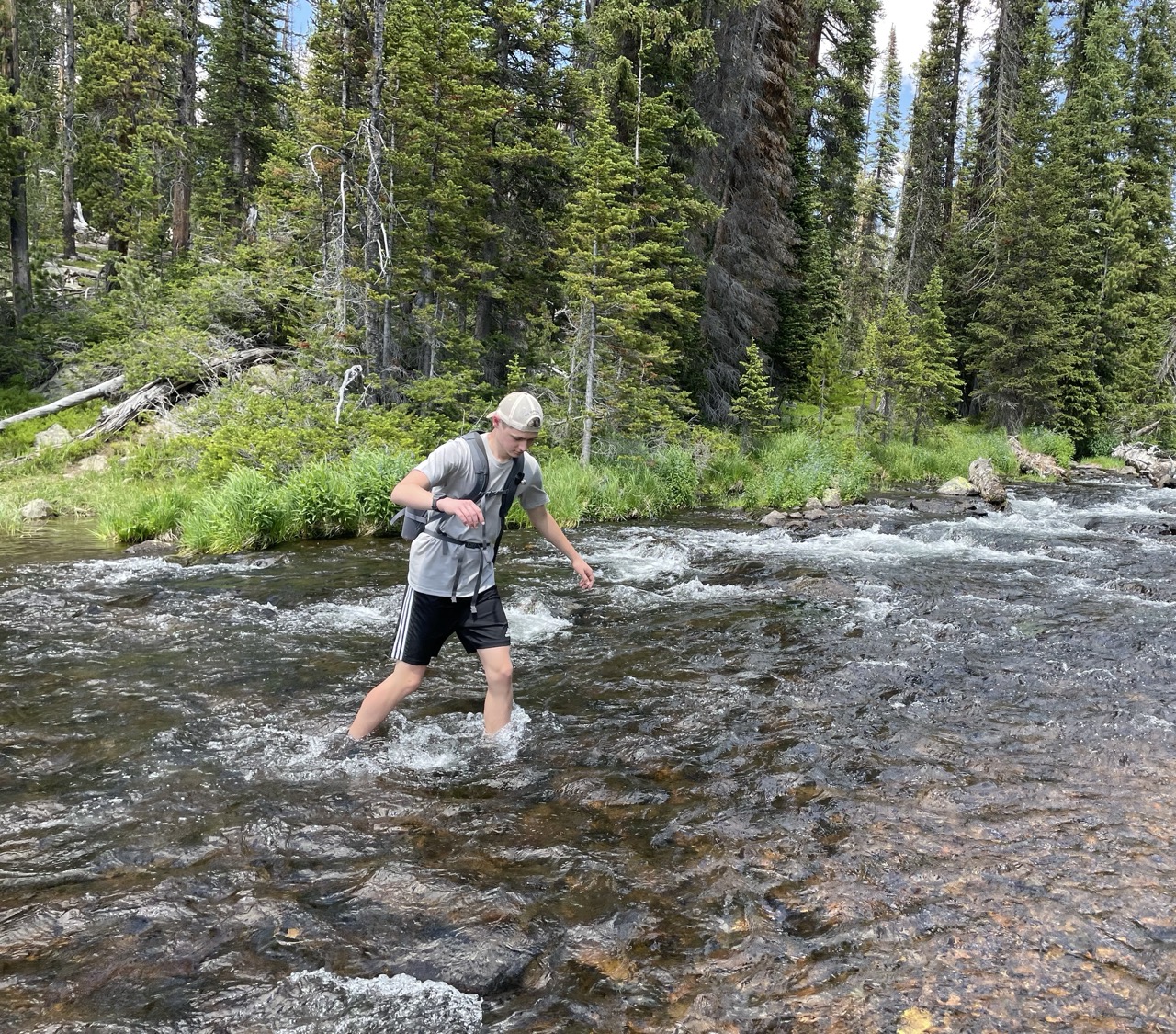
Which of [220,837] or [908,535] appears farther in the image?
[908,535]

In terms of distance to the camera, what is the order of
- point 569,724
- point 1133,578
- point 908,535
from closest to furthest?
point 569,724 → point 1133,578 → point 908,535

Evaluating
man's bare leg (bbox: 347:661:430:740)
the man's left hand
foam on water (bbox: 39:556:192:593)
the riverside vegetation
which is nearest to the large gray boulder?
the riverside vegetation

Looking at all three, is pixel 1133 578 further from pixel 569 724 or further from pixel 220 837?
pixel 220 837

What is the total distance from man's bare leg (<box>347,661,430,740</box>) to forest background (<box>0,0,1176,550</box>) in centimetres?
754

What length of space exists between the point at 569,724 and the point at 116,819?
2981mm

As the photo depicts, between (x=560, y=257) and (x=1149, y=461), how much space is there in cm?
2342

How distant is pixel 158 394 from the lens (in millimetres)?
17609

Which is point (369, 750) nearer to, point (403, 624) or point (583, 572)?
point (403, 624)

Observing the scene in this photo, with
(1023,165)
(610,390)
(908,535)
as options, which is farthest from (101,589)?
(1023,165)

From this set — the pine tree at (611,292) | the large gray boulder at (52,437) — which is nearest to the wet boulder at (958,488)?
the pine tree at (611,292)

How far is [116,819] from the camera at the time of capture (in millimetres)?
4160

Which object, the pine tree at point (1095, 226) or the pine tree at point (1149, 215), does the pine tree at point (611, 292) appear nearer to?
the pine tree at point (1095, 226)

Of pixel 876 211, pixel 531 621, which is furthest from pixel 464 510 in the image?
pixel 876 211

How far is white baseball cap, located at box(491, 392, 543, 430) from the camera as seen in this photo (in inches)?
175
